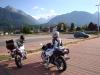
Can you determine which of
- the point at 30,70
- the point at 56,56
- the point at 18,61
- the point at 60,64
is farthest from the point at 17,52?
the point at 60,64

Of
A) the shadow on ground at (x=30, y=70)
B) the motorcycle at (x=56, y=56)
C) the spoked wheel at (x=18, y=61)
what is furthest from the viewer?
the spoked wheel at (x=18, y=61)

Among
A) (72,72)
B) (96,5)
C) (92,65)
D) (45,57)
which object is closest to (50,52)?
(45,57)

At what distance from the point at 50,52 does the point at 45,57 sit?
1.79ft

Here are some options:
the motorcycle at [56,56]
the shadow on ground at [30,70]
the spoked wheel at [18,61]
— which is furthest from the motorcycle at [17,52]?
the motorcycle at [56,56]

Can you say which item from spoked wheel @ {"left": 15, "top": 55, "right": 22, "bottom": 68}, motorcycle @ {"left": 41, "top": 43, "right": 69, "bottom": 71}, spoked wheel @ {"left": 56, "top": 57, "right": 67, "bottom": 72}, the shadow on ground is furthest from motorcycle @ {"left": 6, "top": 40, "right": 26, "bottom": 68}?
spoked wheel @ {"left": 56, "top": 57, "right": 67, "bottom": 72}

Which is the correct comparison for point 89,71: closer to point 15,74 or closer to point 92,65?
point 92,65

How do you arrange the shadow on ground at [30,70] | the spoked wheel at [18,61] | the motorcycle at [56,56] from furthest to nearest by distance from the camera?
1. the spoked wheel at [18,61]
2. the motorcycle at [56,56]
3. the shadow on ground at [30,70]

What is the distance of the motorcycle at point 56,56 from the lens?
10.3m

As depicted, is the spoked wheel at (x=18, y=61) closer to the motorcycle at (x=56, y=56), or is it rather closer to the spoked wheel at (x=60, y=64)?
the motorcycle at (x=56, y=56)

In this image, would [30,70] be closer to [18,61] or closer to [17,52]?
[18,61]

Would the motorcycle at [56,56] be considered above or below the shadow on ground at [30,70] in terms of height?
above

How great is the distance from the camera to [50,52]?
1087cm

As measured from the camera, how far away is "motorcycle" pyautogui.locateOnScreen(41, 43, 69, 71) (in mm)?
10328

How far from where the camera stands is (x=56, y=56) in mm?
10570
